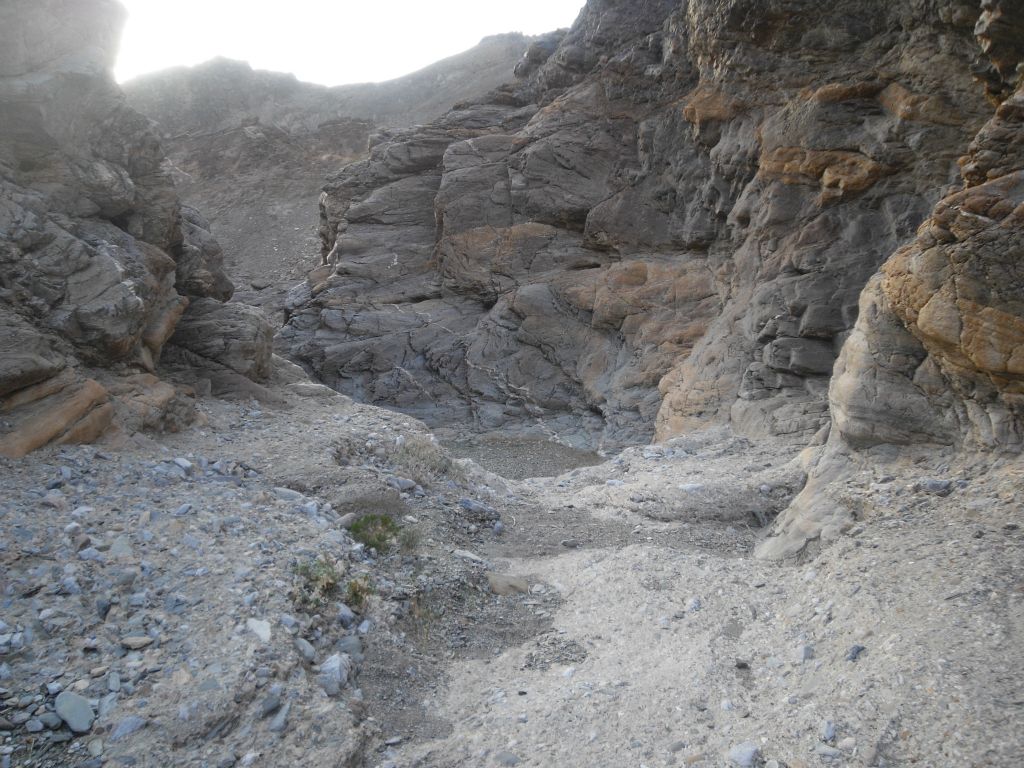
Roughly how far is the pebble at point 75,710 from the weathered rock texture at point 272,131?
30505mm

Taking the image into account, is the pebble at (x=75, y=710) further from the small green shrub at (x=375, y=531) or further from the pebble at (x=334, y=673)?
the small green shrub at (x=375, y=531)

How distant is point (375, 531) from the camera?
26.9 ft

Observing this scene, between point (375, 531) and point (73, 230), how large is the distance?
262 inches

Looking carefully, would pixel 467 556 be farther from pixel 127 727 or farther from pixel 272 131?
pixel 272 131

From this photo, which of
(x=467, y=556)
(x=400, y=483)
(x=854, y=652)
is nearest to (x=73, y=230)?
(x=400, y=483)

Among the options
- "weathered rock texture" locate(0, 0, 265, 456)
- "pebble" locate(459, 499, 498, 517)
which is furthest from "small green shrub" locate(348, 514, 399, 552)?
"weathered rock texture" locate(0, 0, 265, 456)

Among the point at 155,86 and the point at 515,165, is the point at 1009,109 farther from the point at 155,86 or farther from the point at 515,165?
the point at 155,86

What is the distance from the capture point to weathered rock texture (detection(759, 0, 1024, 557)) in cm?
639

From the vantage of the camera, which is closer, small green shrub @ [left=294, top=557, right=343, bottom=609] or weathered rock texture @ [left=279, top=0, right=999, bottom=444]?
small green shrub @ [left=294, top=557, right=343, bottom=609]

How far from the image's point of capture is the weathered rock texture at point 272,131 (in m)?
42.3

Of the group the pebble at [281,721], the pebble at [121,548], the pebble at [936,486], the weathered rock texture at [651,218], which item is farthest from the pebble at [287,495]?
the weathered rock texture at [651,218]

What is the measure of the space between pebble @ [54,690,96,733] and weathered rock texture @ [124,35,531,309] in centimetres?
3050

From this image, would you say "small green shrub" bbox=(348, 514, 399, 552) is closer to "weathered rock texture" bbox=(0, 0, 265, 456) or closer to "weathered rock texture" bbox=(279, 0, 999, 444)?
"weathered rock texture" bbox=(0, 0, 265, 456)

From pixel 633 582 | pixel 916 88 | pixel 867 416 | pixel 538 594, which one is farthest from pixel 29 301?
pixel 916 88
